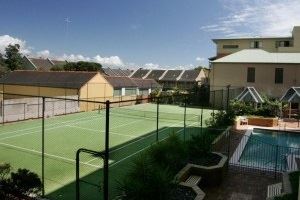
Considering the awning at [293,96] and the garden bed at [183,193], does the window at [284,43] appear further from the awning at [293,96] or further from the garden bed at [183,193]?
the garden bed at [183,193]

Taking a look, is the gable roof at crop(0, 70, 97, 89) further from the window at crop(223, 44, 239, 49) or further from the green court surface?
the window at crop(223, 44, 239, 49)

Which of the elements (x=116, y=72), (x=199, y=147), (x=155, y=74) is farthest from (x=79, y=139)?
(x=116, y=72)

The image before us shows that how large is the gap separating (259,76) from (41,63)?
195 feet

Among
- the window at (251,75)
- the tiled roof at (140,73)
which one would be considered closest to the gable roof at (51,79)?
the window at (251,75)

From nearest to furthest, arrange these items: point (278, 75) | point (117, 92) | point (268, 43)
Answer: point (278, 75) → point (117, 92) → point (268, 43)

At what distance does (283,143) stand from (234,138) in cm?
426

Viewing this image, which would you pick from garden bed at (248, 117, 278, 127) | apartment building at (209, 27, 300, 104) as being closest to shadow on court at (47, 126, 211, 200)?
garden bed at (248, 117, 278, 127)

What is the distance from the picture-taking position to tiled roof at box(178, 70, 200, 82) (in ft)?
249

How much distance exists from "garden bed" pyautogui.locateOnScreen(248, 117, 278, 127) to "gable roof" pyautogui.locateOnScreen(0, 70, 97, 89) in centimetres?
1897

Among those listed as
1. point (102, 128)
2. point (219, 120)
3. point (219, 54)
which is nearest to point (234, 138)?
point (219, 120)

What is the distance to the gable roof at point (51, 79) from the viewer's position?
3866cm

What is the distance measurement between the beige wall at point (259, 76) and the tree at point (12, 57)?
165 ft

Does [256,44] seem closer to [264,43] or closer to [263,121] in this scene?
[264,43]

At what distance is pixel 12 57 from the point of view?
7469cm
